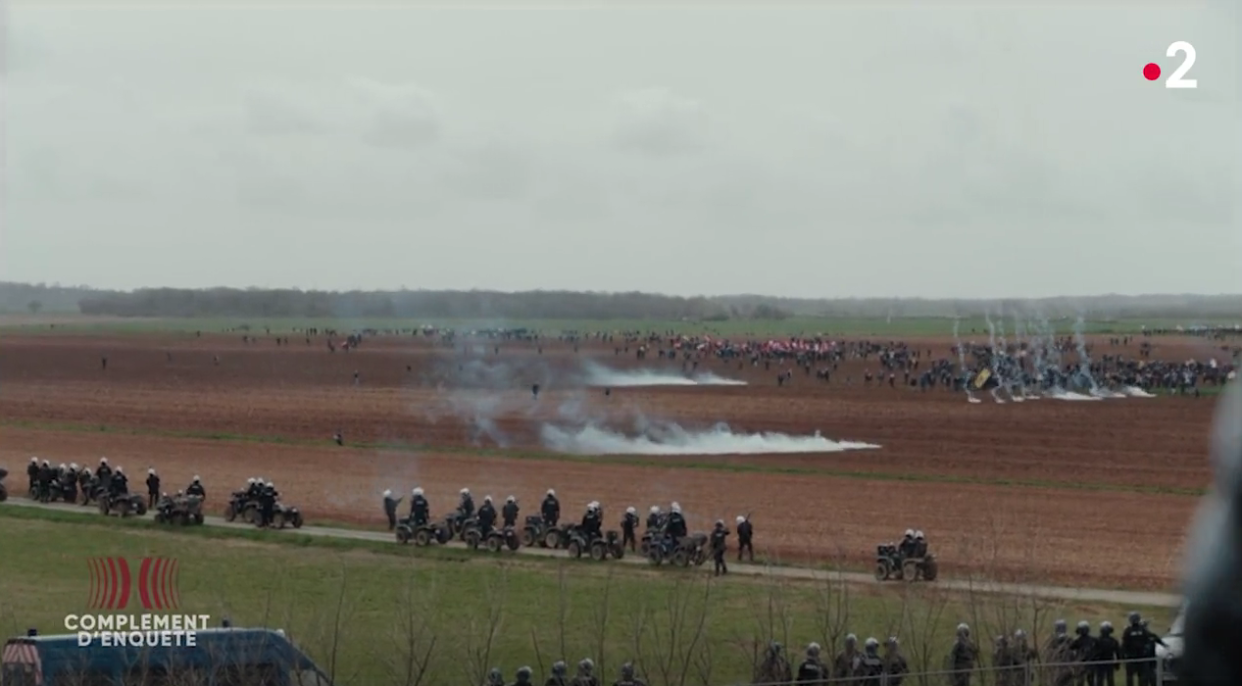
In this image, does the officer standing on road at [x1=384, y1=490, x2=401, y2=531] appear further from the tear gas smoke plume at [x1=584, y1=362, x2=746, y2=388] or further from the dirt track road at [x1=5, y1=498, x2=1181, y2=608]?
the tear gas smoke plume at [x1=584, y1=362, x2=746, y2=388]

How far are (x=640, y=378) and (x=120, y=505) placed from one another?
66.4 m

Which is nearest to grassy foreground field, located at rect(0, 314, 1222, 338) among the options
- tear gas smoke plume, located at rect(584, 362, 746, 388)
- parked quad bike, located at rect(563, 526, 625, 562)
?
tear gas smoke plume, located at rect(584, 362, 746, 388)

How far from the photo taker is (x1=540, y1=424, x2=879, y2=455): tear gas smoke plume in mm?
62156

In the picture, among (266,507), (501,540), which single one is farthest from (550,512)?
(266,507)

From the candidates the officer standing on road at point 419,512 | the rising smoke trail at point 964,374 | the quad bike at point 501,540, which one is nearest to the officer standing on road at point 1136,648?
the quad bike at point 501,540

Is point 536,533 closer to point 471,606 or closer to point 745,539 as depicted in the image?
point 745,539

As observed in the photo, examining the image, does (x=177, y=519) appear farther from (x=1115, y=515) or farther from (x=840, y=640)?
(x=1115, y=515)

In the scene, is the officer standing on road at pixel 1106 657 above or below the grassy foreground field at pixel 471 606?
above

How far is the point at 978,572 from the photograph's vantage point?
3064 cm

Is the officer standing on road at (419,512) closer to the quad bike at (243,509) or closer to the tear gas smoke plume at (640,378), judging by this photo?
the quad bike at (243,509)

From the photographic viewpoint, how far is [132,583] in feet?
89.6

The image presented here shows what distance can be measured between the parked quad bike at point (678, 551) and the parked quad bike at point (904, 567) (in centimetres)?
389

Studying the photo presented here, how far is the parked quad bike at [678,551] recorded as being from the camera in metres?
33.5

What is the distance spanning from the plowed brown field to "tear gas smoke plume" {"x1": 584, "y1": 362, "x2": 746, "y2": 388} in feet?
22.4
